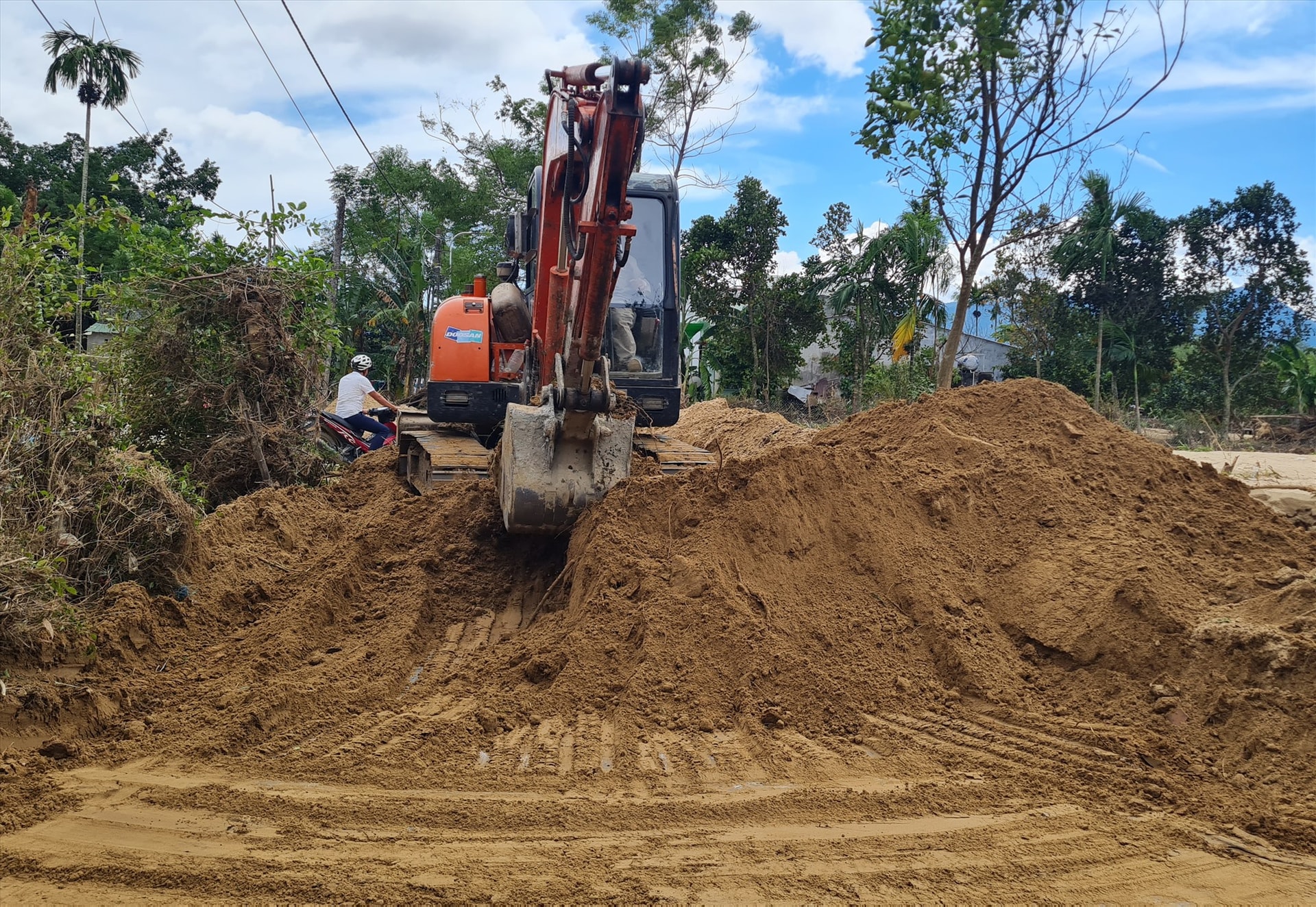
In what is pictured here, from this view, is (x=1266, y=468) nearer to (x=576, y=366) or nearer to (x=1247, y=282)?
(x=576, y=366)

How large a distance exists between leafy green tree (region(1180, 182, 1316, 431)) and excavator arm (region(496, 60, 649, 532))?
2023 cm

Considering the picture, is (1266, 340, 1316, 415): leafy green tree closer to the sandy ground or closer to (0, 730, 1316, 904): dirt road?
the sandy ground

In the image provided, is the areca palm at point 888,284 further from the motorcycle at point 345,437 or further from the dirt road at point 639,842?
the dirt road at point 639,842

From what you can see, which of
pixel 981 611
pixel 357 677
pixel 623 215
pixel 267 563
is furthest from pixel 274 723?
pixel 981 611

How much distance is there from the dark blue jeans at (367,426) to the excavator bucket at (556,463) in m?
5.97

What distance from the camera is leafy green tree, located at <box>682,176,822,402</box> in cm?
2431

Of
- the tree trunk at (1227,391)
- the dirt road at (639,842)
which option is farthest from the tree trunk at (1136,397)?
the dirt road at (639,842)

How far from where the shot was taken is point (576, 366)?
18.9 ft

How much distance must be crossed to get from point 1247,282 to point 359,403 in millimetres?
20649

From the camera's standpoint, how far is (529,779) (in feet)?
13.0

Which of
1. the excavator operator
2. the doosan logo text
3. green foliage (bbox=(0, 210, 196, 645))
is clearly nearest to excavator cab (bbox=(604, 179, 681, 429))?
the excavator operator

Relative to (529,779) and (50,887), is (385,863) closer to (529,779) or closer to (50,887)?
(529,779)

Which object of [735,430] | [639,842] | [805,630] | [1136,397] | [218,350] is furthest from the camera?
[1136,397]

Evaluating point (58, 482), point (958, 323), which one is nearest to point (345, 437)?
point (58, 482)
